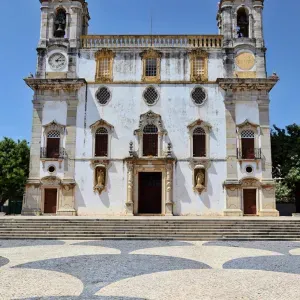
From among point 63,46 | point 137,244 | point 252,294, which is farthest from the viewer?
point 63,46

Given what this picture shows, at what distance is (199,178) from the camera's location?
22.6m

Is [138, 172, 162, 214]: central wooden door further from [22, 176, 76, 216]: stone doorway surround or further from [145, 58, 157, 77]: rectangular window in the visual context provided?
[145, 58, 157, 77]: rectangular window

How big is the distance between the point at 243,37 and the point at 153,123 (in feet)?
26.4

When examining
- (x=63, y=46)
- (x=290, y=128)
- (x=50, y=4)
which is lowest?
(x=290, y=128)

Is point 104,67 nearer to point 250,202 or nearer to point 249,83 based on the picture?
point 249,83

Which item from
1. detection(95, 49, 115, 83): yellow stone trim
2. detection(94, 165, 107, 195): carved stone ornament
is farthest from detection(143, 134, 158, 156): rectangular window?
detection(95, 49, 115, 83): yellow stone trim

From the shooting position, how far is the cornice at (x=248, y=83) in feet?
76.7

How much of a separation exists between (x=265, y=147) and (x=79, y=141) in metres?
11.2

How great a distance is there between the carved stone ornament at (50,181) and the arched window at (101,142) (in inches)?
110

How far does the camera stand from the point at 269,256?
11.4m

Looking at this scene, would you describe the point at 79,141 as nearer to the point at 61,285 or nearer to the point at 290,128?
the point at 290,128

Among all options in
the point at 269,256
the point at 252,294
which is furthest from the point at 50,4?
the point at 252,294

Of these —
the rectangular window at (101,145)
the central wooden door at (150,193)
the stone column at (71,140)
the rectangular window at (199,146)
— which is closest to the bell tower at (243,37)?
the rectangular window at (199,146)

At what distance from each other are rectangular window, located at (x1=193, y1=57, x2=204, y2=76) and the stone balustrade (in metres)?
0.95
